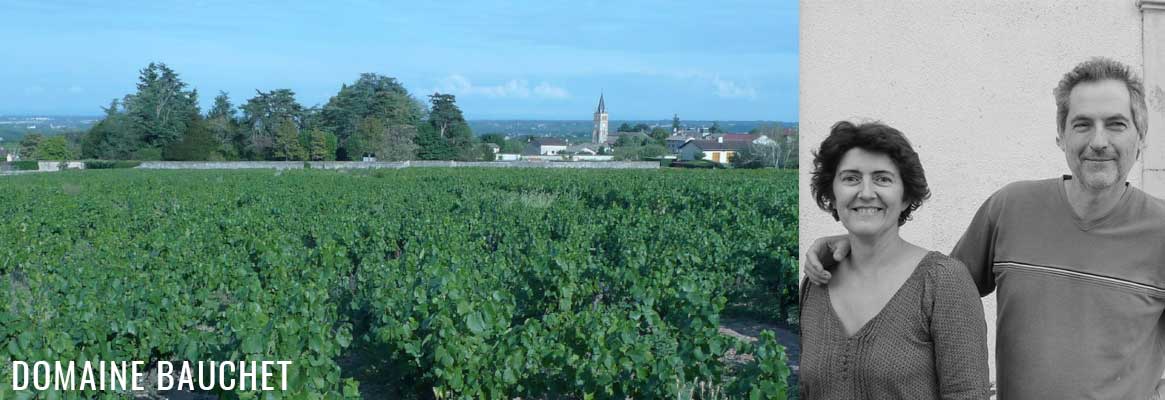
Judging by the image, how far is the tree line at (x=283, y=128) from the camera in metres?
65.8

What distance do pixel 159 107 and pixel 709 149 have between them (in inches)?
1605

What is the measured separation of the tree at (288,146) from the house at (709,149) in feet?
90.6

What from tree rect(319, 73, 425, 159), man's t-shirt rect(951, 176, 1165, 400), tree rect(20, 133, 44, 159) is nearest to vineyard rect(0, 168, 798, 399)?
man's t-shirt rect(951, 176, 1165, 400)

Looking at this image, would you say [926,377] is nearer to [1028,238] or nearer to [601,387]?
[1028,238]

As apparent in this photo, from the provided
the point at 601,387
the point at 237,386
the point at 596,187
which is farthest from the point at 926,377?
the point at 596,187

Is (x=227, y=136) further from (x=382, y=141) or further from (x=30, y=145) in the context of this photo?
(x=30, y=145)

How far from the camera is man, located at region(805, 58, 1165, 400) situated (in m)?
1.74

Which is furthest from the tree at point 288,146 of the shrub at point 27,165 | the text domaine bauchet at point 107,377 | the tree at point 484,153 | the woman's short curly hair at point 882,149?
the woman's short curly hair at point 882,149

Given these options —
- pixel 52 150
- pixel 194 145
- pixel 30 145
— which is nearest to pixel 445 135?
pixel 194 145

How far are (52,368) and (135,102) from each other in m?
73.1

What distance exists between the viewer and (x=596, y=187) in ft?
78.5

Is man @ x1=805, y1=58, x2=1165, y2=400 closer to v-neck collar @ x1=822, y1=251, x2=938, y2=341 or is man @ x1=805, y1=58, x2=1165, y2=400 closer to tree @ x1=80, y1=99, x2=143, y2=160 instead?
v-neck collar @ x1=822, y1=251, x2=938, y2=341

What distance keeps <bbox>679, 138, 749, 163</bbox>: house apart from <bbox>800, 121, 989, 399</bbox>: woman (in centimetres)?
6446

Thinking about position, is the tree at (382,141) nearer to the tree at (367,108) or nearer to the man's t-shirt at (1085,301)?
the tree at (367,108)
